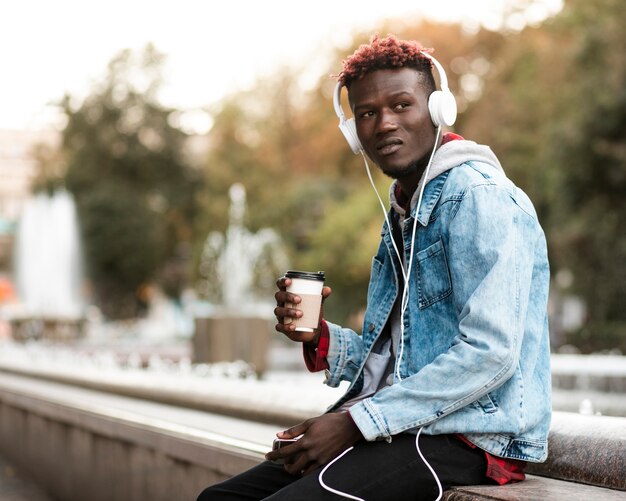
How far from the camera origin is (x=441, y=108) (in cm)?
264

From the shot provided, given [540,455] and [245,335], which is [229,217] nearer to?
[245,335]

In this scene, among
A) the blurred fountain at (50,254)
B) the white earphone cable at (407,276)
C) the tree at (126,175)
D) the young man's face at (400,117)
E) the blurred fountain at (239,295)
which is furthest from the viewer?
the tree at (126,175)

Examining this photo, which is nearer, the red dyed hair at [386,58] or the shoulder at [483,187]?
the shoulder at [483,187]

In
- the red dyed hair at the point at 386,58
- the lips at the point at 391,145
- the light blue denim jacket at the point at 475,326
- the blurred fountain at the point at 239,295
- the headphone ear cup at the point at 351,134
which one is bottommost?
the blurred fountain at the point at 239,295

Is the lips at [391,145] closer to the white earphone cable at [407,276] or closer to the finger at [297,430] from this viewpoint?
the white earphone cable at [407,276]

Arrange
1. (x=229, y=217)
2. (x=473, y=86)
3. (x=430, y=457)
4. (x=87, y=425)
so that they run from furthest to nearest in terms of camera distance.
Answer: (x=229, y=217), (x=473, y=86), (x=87, y=425), (x=430, y=457)

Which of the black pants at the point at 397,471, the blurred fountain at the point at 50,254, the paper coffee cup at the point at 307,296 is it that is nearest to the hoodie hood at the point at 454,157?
the paper coffee cup at the point at 307,296

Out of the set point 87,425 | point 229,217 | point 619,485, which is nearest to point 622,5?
point 87,425

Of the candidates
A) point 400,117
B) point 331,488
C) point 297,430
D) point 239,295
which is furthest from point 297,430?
point 239,295

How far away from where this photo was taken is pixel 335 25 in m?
44.0

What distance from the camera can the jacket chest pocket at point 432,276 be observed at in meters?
2.53

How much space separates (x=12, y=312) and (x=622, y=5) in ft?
50.9

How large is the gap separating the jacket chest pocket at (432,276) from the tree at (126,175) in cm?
4956

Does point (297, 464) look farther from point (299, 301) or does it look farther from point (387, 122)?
point (387, 122)
